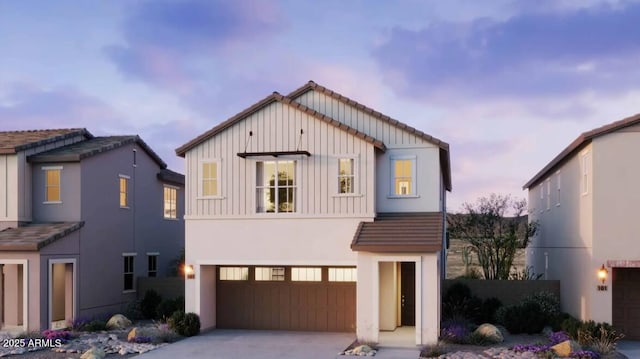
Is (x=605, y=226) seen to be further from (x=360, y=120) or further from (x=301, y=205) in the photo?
(x=301, y=205)

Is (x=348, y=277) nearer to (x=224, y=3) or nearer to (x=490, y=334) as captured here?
(x=490, y=334)

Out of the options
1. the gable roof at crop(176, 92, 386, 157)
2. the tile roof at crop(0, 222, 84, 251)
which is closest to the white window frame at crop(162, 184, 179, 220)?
the tile roof at crop(0, 222, 84, 251)

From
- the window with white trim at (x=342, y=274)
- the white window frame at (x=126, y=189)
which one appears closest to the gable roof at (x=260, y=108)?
the window with white trim at (x=342, y=274)

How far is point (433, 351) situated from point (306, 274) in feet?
19.5

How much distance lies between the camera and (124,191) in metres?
27.1

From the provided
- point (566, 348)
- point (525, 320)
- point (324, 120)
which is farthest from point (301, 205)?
point (566, 348)

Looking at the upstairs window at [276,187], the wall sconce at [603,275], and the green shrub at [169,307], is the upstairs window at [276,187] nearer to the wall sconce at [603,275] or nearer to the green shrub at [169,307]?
the green shrub at [169,307]

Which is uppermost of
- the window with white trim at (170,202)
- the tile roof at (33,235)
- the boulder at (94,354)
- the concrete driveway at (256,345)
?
the window with white trim at (170,202)

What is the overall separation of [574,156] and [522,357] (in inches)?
297

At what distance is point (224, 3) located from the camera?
62.3 ft

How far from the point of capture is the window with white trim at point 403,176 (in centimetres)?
2181

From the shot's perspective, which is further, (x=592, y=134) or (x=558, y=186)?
(x=558, y=186)

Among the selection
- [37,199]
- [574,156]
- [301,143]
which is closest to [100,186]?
[37,199]

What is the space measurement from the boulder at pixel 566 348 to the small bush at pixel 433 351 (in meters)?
2.78
